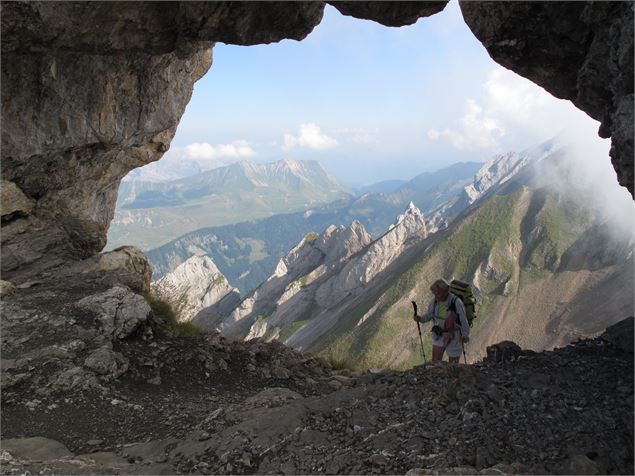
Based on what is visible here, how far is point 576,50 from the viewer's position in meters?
9.60

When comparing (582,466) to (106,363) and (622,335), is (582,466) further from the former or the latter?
(106,363)

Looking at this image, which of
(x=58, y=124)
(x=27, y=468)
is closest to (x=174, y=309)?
(x=58, y=124)

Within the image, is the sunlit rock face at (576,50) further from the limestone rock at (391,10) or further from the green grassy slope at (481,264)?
the green grassy slope at (481,264)

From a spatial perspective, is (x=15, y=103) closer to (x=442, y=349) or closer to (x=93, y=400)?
(x=93, y=400)

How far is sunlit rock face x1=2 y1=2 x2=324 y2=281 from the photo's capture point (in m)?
12.1

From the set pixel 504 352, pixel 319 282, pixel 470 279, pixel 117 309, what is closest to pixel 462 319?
pixel 504 352

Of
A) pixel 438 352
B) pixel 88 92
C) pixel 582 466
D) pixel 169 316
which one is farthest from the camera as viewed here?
pixel 88 92

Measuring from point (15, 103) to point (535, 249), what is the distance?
168493 millimetres

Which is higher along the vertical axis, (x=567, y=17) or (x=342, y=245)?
(x=567, y=17)

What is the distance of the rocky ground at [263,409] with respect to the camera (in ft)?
23.9

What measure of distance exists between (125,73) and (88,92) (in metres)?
1.54

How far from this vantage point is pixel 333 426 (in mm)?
8977

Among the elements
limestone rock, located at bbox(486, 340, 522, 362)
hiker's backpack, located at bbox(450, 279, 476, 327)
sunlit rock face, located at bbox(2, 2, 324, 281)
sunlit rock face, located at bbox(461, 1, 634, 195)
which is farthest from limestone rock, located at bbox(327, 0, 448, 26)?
limestone rock, located at bbox(486, 340, 522, 362)

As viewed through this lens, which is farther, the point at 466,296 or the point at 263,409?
the point at 466,296
